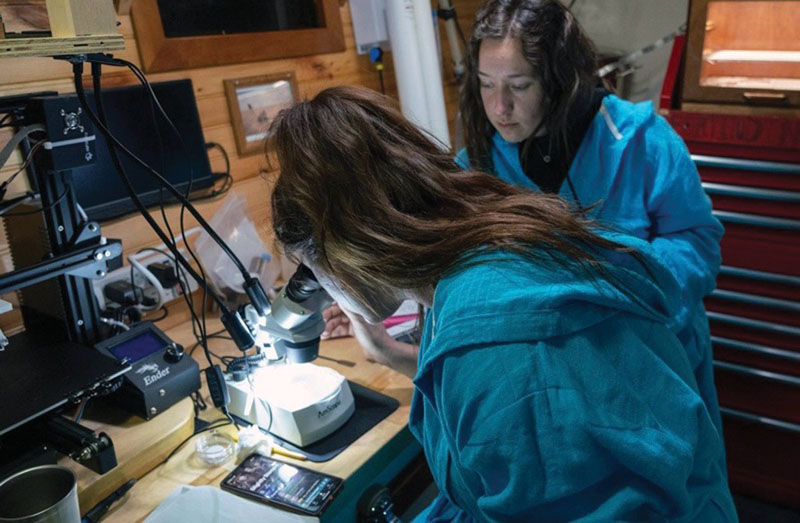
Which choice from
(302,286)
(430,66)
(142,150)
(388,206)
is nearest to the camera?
(388,206)

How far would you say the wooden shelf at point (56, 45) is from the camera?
89 cm

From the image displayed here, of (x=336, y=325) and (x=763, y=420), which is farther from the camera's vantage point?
(x=763, y=420)

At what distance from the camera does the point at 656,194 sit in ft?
4.85

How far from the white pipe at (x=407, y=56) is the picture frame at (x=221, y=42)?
20 cm

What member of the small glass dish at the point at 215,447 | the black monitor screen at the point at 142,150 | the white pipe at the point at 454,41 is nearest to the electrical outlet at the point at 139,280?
the black monitor screen at the point at 142,150

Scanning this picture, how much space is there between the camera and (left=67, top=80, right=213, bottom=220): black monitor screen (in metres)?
1.59

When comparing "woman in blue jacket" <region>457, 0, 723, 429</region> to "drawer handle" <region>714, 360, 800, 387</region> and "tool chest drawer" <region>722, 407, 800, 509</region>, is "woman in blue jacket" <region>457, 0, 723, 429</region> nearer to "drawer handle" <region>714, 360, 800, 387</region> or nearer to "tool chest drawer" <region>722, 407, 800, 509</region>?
"drawer handle" <region>714, 360, 800, 387</region>

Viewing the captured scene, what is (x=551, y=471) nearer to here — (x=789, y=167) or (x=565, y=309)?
(x=565, y=309)

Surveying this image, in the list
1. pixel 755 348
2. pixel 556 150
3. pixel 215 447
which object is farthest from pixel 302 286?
pixel 755 348

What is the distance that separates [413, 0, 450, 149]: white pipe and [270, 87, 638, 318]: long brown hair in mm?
1210

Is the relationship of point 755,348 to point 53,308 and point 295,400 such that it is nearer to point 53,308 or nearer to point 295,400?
point 295,400

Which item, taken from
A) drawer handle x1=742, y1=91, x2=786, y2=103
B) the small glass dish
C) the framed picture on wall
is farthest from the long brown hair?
drawer handle x1=742, y1=91, x2=786, y2=103

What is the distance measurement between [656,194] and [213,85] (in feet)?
4.11

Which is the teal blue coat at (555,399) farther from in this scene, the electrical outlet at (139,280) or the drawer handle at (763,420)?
the drawer handle at (763,420)
